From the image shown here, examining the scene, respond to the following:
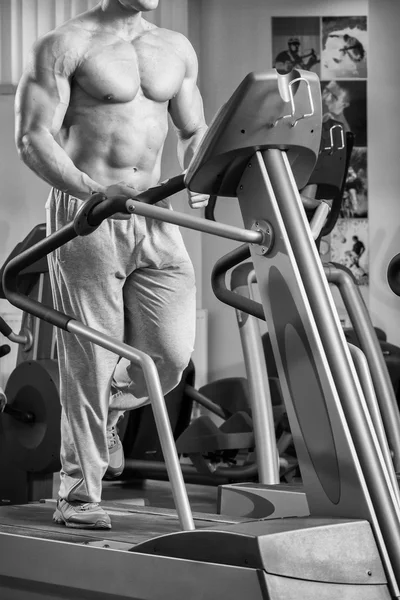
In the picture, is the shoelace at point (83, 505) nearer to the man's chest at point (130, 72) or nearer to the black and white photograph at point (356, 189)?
the man's chest at point (130, 72)

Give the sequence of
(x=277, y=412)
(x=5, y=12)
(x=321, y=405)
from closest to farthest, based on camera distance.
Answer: (x=321, y=405) → (x=277, y=412) → (x=5, y=12)

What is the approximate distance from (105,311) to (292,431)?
3.26ft

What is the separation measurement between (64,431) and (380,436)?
3.64 feet

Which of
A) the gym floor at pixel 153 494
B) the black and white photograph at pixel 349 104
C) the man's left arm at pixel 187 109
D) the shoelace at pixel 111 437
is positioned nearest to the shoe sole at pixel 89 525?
the shoelace at pixel 111 437

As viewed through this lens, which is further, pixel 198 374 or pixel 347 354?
pixel 198 374

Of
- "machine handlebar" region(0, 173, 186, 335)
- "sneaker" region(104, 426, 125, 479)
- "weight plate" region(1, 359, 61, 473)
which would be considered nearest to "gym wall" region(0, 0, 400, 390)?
"weight plate" region(1, 359, 61, 473)

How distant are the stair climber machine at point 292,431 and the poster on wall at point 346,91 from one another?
14.0ft

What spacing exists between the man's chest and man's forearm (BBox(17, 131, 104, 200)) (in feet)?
0.78

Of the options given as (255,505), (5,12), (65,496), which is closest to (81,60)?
(65,496)

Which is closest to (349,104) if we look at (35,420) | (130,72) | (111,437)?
(35,420)

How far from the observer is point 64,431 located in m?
3.05

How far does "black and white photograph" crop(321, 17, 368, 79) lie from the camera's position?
21.9 feet

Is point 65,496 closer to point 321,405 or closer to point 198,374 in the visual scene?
point 321,405

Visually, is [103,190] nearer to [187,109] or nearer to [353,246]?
[187,109]
